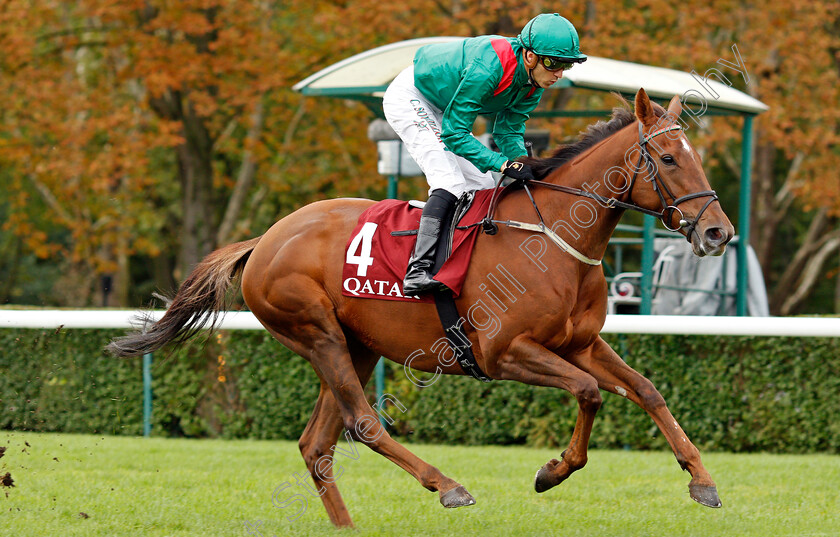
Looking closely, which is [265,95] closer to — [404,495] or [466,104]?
[404,495]

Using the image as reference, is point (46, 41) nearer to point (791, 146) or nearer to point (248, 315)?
point (248, 315)

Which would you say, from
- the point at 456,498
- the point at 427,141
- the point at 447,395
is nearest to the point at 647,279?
the point at 447,395

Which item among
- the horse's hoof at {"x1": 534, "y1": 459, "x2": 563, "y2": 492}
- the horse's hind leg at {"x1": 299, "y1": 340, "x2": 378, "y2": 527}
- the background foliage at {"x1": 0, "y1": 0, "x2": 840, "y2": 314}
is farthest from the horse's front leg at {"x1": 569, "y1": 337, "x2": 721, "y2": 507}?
the background foliage at {"x1": 0, "y1": 0, "x2": 840, "y2": 314}

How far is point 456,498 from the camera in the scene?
13.3ft

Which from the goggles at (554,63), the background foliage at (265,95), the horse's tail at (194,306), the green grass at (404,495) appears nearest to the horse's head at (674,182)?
the goggles at (554,63)

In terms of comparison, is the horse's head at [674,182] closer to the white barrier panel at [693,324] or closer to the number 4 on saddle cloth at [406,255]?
the number 4 on saddle cloth at [406,255]

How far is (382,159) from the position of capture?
884 centimetres

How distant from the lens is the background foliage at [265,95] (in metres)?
14.6

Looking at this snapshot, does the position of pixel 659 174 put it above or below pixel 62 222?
above

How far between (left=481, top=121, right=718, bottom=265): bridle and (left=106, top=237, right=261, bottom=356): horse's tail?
1566 mm

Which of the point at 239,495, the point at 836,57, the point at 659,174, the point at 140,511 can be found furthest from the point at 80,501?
the point at 836,57

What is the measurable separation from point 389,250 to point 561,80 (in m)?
3.80

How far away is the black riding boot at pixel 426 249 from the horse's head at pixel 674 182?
2.81 ft

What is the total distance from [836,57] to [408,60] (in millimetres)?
11479
